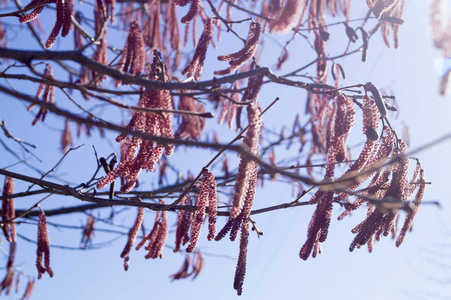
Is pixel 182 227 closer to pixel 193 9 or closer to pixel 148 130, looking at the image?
pixel 148 130

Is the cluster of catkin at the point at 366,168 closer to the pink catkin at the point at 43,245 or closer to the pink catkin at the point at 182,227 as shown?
the pink catkin at the point at 182,227

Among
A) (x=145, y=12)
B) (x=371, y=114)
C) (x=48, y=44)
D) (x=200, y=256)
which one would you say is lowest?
(x=200, y=256)

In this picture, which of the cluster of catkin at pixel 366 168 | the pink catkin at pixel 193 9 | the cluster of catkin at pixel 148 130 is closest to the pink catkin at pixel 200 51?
the pink catkin at pixel 193 9

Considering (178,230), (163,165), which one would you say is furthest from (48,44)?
(163,165)

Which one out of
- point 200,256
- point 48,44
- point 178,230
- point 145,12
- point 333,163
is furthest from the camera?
point 200,256

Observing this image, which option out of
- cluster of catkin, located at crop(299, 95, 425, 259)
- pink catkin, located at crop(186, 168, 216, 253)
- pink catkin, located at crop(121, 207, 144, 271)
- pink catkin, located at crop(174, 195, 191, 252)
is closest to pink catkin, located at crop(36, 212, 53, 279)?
pink catkin, located at crop(121, 207, 144, 271)

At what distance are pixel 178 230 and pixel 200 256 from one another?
2.27 meters

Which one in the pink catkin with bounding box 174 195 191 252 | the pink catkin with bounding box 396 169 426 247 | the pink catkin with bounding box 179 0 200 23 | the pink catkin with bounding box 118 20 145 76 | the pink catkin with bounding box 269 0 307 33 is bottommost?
the pink catkin with bounding box 174 195 191 252

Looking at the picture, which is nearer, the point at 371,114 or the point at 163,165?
the point at 371,114

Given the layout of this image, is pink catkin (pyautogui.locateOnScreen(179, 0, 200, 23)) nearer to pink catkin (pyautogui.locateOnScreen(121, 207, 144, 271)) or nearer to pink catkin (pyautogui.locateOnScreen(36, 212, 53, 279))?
pink catkin (pyautogui.locateOnScreen(121, 207, 144, 271))

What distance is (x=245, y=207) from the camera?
1.41 m

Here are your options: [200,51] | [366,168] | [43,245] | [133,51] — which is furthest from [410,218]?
[43,245]

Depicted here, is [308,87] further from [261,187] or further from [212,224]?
[261,187]

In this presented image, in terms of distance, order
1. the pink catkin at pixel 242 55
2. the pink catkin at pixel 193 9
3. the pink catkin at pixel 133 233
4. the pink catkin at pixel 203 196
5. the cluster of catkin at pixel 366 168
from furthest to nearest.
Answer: the pink catkin at pixel 133 233, the pink catkin at pixel 193 9, the pink catkin at pixel 242 55, the pink catkin at pixel 203 196, the cluster of catkin at pixel 366 168
